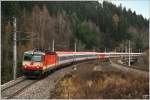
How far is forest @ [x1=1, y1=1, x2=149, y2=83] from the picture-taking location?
4612 cm

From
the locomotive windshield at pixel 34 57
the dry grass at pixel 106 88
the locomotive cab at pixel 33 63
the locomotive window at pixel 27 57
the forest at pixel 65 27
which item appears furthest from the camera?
the forest at pixel 65 27

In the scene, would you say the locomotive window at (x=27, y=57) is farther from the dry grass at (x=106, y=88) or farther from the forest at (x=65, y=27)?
the dry grass at (x=106, y=88)

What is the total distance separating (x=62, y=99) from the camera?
53.3ft

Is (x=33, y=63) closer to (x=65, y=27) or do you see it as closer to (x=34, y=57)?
(x=34, y=57)

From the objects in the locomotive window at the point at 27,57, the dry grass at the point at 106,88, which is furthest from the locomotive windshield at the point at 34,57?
the dry grass at the point at 106,88

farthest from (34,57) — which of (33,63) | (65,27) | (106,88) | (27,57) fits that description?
(65,27)

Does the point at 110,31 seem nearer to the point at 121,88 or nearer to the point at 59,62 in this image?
the point at 59,62

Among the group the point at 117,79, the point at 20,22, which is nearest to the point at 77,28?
the point at 20,22

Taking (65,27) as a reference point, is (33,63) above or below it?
below

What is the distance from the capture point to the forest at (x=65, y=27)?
151 ft

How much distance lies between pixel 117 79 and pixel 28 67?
977 cm

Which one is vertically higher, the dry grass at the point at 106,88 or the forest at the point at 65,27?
the forest at the point at 65,27

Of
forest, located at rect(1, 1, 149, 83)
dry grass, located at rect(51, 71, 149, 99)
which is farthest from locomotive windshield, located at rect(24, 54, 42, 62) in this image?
dry grass, located at rect(51, 71, 149, 99)

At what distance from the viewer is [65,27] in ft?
277
